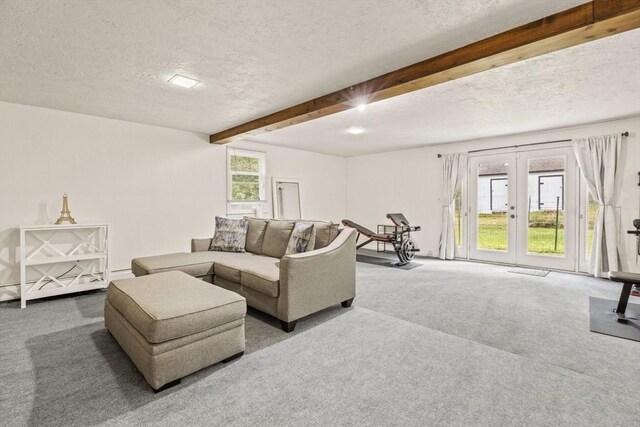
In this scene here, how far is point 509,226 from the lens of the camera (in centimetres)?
550

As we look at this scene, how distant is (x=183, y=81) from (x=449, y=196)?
17.0 ft

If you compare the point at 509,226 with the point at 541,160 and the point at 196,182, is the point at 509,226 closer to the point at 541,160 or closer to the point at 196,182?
the point at 541,160

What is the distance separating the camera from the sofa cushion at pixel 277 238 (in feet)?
12.1

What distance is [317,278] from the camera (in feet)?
9.37

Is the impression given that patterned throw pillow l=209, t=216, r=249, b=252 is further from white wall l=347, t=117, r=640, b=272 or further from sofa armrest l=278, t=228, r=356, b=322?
white wall l=347, t=117, r=640, b=272

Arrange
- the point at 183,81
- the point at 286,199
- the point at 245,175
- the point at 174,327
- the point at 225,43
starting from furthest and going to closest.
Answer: the point at 286,199 → the point at 245,175 → the point at 183,81 → the point at 225,43 → the point at 174,327

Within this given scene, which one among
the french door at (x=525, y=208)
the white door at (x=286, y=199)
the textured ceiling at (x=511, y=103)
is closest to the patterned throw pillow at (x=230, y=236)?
the textured ceiling at (x=511, y=103)

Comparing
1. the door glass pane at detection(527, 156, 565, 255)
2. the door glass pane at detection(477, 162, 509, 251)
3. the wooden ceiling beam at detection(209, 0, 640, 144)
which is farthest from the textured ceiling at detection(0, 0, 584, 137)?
the door glass pane at detection(477, 162, 509, 251)

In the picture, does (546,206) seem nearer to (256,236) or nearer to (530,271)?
(530,271)

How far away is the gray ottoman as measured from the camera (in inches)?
70.4

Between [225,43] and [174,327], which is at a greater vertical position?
[225,43]

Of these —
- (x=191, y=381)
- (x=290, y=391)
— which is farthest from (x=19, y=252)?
(x=290, y=391)

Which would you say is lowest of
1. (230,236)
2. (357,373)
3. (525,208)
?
(357,373)

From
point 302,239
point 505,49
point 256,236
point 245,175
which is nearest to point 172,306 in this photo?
point 302,239
